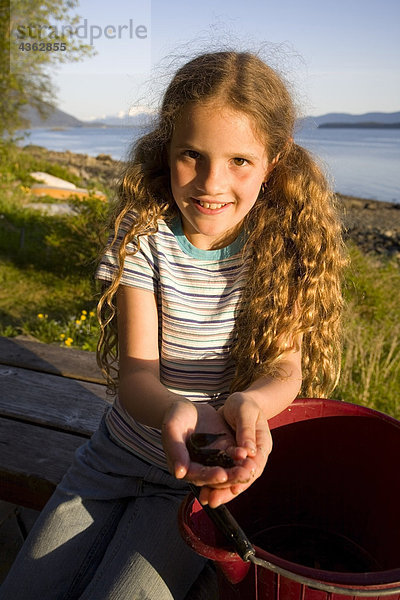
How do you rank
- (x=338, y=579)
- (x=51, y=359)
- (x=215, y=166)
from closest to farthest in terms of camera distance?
(x=338, y=579) → (x=215, y=166) → (x=51, y=359)

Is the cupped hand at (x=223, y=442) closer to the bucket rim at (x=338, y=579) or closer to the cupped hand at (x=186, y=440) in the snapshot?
the cupped hand at (x=186, y=440)

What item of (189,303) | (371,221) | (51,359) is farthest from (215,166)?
(371,221)

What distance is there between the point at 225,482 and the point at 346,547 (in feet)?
2.19

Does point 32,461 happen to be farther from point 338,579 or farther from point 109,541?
point 338,579

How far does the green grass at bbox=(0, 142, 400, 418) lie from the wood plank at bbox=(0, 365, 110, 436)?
4.60ft

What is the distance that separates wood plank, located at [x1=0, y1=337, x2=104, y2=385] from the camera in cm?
244

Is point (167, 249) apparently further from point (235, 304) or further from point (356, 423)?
point (356, 423)

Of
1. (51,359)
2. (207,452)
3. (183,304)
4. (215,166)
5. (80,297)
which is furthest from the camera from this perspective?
(80,297)

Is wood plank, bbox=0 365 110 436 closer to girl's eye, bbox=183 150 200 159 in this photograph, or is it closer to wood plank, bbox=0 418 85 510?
wood plank, bbox=0 418 85 510

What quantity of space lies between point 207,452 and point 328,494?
60 cm

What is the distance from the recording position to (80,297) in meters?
5.28

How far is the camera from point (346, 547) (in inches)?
60.7

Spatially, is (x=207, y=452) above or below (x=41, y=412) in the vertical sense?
above

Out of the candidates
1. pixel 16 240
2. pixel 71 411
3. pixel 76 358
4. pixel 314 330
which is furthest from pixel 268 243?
pixel 16 240
